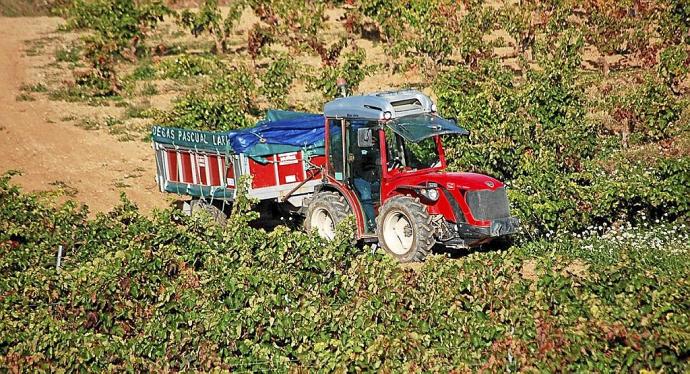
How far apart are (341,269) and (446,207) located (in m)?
2.16

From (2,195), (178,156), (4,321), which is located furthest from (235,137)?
(4,321)

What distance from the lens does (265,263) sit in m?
9.89

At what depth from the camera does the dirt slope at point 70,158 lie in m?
18.2

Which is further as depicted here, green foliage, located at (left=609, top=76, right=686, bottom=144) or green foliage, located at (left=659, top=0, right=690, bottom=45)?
green foliage, located at (left=659, top=0, right=690, bottom=45)

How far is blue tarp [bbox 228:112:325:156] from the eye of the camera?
13492mm

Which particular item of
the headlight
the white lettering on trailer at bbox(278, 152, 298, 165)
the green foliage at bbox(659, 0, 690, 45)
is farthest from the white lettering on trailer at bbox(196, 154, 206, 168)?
the green foliage at bbox(659, 0, 690, 45)

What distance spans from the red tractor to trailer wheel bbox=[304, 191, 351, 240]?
0.04 feet

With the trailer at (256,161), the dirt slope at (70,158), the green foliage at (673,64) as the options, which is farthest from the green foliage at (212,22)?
the trailer at (256,161)

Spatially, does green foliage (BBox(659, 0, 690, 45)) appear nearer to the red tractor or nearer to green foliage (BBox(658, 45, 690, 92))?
green foliage (BBox(658, 45, 690, 92))

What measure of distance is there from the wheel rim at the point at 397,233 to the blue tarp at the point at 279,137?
88.7 inches

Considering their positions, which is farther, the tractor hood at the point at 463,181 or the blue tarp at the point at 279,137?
the blue tarp at the point at 279,137

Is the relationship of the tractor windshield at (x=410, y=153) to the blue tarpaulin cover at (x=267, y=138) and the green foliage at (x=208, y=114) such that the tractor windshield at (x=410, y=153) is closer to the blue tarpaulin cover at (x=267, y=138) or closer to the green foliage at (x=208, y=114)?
the blue tarpaulin cover at (x=267, y=138)

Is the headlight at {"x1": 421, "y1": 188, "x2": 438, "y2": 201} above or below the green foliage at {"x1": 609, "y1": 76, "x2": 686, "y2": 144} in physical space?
above

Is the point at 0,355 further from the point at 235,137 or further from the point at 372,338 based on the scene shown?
the point at 235,137
